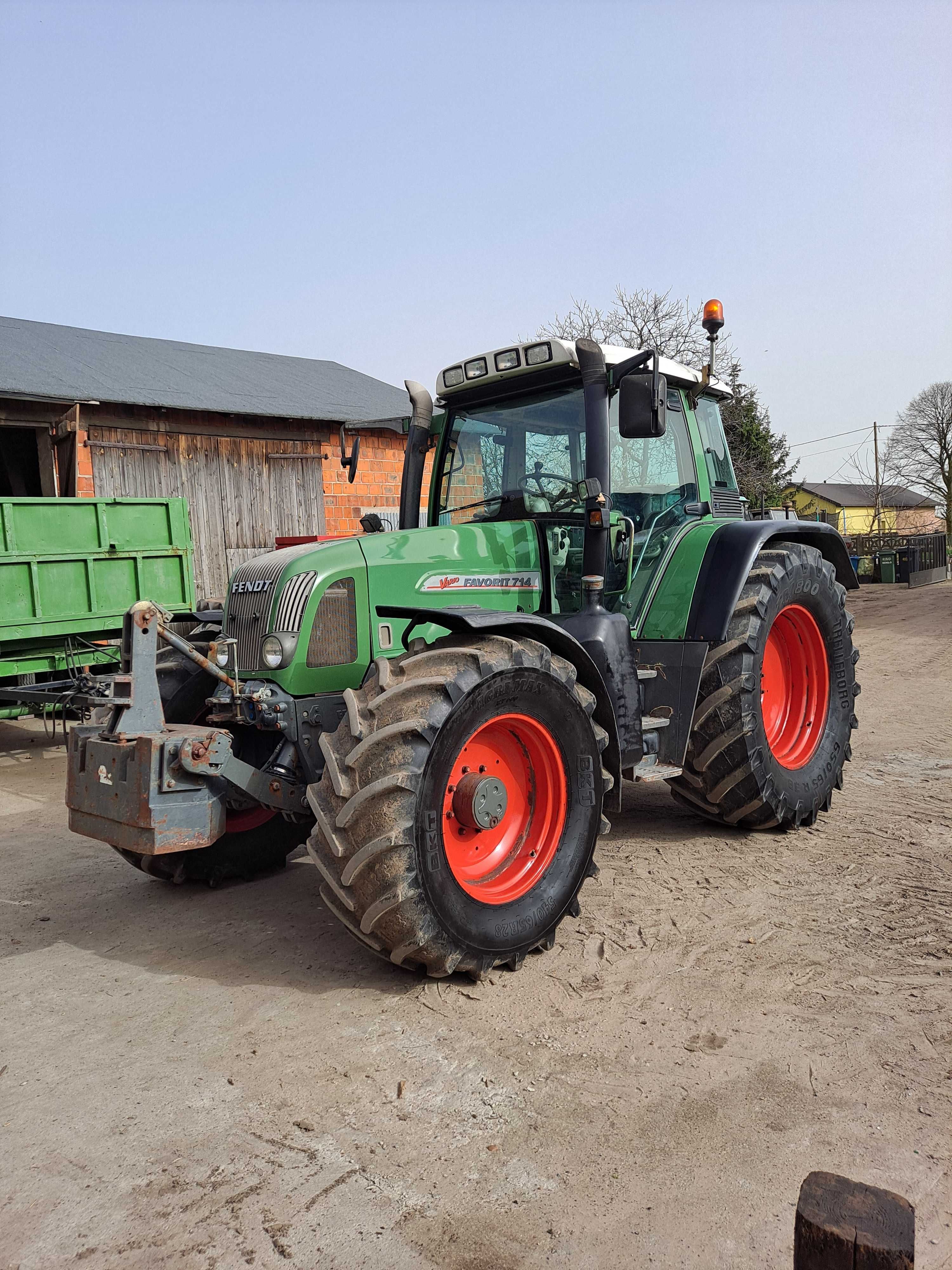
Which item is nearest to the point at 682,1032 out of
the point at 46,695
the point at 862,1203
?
the point at 862,1203

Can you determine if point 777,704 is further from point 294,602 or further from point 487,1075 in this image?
point 487,1075

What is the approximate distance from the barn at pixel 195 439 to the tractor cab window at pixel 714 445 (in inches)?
237

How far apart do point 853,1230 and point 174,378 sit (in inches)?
523

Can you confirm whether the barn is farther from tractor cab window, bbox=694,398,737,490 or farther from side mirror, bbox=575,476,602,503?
side mirror, bbox=575,476,602,503

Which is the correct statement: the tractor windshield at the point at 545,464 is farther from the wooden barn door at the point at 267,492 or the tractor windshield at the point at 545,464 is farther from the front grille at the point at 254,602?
the wooden barn door at the point at 267,492

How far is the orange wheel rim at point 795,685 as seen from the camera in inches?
215

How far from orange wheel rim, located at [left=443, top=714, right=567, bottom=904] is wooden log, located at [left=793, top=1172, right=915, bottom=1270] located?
216cm

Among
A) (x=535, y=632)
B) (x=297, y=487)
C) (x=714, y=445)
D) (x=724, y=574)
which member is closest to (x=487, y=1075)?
(x=535, y=632)

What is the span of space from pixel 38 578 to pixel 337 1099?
6.43 meters

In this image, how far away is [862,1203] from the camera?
133cm

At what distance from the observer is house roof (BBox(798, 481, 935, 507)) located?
5012 cm

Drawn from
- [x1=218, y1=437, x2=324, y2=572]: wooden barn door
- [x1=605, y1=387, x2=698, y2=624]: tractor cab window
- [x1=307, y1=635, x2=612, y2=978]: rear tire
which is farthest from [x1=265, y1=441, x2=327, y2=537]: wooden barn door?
[x1=307, y1=635, x2=612, y2=978]: rear tire

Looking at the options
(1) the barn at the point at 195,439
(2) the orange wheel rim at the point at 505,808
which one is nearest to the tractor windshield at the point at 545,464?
(2) the orange wheel rim at the point at 505,808

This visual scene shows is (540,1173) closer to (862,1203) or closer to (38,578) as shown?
(862,1203)
